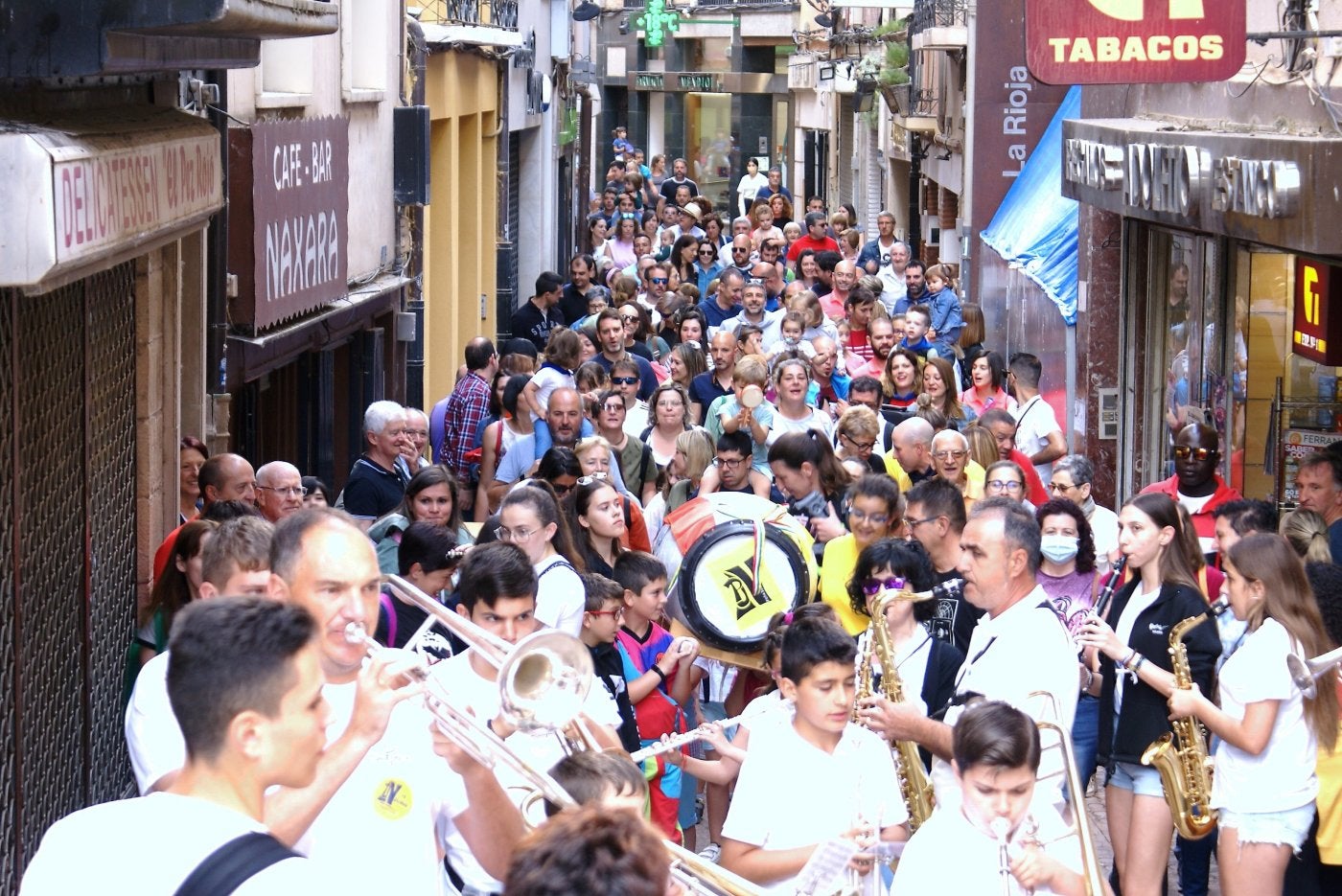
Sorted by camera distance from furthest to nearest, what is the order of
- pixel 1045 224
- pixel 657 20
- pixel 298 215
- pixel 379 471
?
1. pixel 657 20
2. pixel 1045 224
3. pixel 298 215
4. pixel 379 471

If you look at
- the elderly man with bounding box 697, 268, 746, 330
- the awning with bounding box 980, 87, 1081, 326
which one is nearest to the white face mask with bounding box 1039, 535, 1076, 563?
the awning with bounding box 980, 87, 1081, 326

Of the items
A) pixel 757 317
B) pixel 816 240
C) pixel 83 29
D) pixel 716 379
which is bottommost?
pixel 716 379

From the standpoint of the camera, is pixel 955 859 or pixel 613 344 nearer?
pixel 955 859

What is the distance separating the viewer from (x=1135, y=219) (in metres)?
12.7

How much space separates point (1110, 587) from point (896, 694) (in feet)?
4.04

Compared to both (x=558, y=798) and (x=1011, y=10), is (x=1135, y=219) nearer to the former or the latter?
(x=1011, y=10)

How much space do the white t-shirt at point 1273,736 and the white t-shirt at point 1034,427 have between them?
4725 millimetres

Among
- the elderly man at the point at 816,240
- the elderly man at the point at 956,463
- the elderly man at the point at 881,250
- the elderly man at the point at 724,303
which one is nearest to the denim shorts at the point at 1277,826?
the elderly man at the point at 956,463

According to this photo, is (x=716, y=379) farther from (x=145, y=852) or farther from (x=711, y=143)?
(x=711, y=143)

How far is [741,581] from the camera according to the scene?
24.7 feet

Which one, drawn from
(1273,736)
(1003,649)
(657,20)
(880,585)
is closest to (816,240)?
(880,585)

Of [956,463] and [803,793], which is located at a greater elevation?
[956,463]

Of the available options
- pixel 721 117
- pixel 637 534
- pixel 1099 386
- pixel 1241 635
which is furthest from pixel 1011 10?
pixel 721 117

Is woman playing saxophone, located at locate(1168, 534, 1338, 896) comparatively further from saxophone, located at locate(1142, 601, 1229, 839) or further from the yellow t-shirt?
the yellow t-shirt
